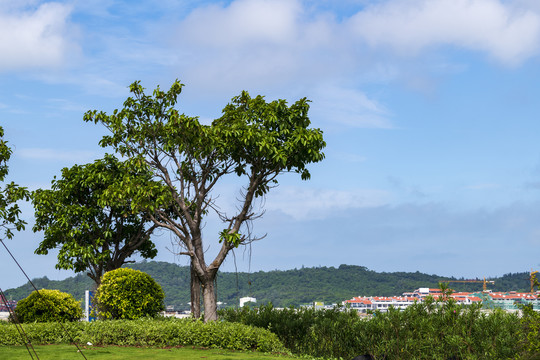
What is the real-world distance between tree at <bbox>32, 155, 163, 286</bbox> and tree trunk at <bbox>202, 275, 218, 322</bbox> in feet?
14.3

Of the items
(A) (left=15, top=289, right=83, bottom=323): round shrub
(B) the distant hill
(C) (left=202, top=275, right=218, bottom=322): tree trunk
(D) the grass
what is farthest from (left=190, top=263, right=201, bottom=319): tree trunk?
(B) the distant hill

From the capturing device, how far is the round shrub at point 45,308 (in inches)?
703

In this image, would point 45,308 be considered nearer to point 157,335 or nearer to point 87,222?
point 87,222

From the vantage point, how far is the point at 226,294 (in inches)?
2157

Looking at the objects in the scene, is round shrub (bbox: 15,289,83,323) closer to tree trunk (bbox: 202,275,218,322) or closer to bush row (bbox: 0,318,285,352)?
bush row (bbox: 0,318,285,352)

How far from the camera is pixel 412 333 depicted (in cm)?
1323

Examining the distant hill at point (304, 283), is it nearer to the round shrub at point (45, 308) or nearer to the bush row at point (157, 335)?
the round shrub at point (45, 308)

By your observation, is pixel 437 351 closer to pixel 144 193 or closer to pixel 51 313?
pixel 144 193

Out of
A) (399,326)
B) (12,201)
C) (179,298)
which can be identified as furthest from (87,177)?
(179,298)

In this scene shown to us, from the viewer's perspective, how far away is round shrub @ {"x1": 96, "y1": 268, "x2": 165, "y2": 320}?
16.3 m

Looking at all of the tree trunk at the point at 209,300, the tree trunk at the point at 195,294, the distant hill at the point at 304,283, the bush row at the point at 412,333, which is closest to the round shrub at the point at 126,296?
the tree trunk at the point at 195,294

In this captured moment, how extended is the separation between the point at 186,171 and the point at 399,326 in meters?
7.27

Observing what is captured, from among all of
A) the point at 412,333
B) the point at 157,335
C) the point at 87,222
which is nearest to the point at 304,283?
the point at 87,222

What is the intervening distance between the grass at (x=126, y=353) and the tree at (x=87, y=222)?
20.5 feet
